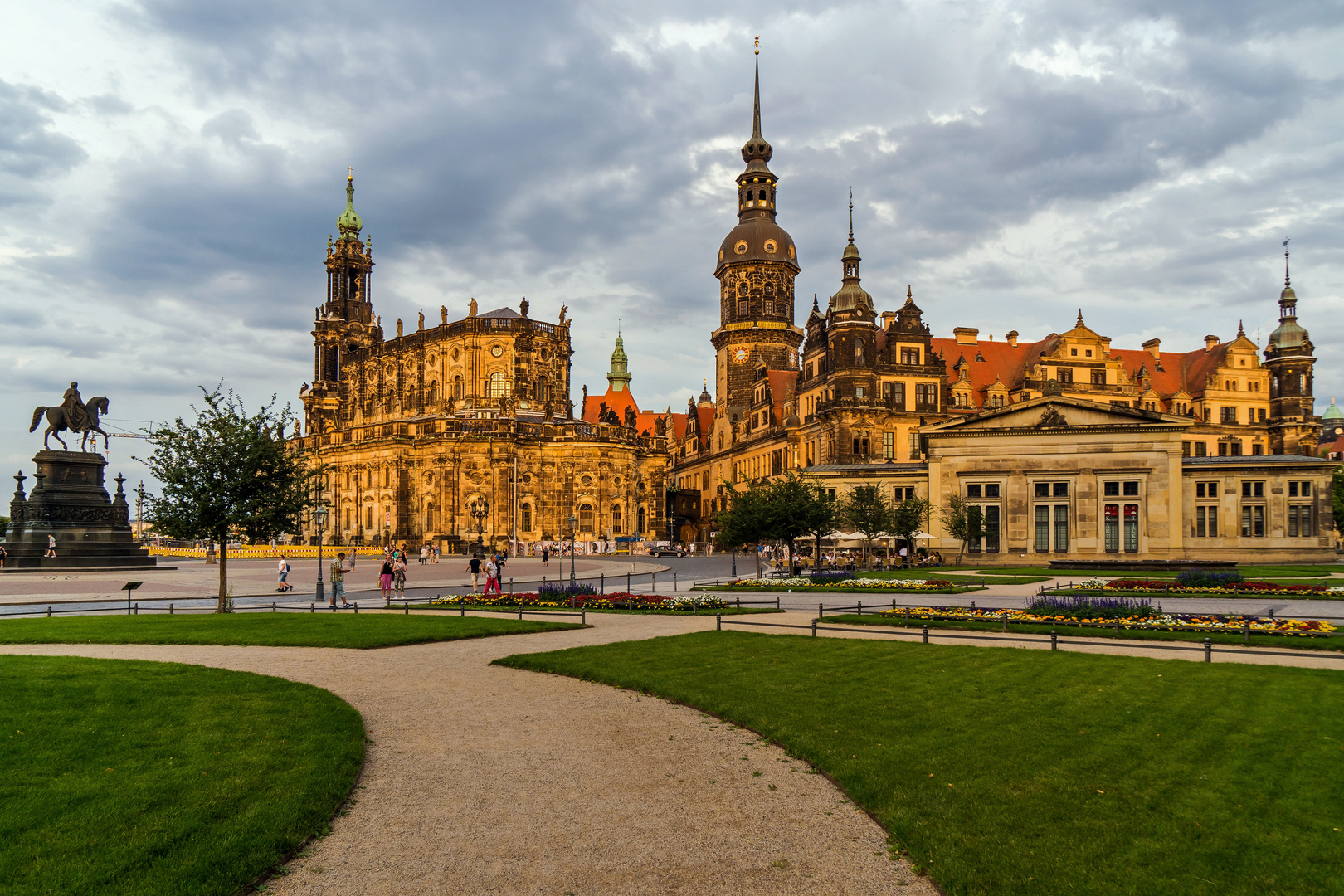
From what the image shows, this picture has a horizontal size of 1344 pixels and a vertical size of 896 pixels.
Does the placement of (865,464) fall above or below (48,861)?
above

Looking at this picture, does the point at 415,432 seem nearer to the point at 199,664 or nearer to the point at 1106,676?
the point at 199,664

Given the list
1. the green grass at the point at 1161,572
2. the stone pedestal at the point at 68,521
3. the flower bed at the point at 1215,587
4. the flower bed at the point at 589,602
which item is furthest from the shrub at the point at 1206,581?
the stone pedestal at the point at 68,521

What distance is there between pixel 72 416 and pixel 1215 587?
61.1 m

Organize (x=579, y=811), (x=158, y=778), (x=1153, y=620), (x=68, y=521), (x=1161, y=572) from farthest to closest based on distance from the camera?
(x=68, y=521), (x=1161, y=572), (x=1153, y=620), (x=158, y=778), (x=579, y=811)

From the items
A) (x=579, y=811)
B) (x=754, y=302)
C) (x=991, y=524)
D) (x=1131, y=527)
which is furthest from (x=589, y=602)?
(x=754, y=302)

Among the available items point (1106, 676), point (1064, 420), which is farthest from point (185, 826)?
point (1064, 420)

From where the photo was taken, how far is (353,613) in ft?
93.7

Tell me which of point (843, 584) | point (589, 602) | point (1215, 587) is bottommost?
point (843, 584)

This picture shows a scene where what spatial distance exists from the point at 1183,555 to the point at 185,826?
5965cm

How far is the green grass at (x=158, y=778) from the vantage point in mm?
7535

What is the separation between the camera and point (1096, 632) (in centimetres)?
2133

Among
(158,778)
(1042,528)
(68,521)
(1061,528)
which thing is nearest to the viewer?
(158,778)

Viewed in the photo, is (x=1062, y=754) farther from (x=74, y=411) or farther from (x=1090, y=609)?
(x=74, y=411)

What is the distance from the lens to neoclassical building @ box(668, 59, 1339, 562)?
186 ft
